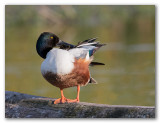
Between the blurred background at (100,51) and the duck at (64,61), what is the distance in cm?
96

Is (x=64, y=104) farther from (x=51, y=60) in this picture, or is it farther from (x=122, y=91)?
(x=122, y=91)

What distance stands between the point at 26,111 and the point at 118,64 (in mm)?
10672

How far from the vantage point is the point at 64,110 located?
513cm

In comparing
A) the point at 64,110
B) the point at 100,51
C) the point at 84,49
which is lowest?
the point at 64,110

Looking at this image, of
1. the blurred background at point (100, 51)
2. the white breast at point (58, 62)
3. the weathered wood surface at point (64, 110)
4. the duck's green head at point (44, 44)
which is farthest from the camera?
the blurred background at point (100, 51)

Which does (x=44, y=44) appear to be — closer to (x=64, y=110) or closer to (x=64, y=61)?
(x=64, y=61)

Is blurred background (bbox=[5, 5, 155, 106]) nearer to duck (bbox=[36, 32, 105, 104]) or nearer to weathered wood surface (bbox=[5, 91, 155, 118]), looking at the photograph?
duck (bbox=[36, 32, 105, 104])

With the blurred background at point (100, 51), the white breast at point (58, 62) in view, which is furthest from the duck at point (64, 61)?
the blurred background at point (100, 51)

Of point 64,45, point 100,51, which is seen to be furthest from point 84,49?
point 100,51

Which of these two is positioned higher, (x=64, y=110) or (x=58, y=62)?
(x=58, y=62)

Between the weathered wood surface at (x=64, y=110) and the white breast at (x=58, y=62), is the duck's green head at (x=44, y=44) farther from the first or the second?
the weathered wood surface at (x=64, y=110)

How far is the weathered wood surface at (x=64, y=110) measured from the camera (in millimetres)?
4707

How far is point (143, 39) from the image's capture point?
70.7 ft

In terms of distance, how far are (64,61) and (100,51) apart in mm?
13845
